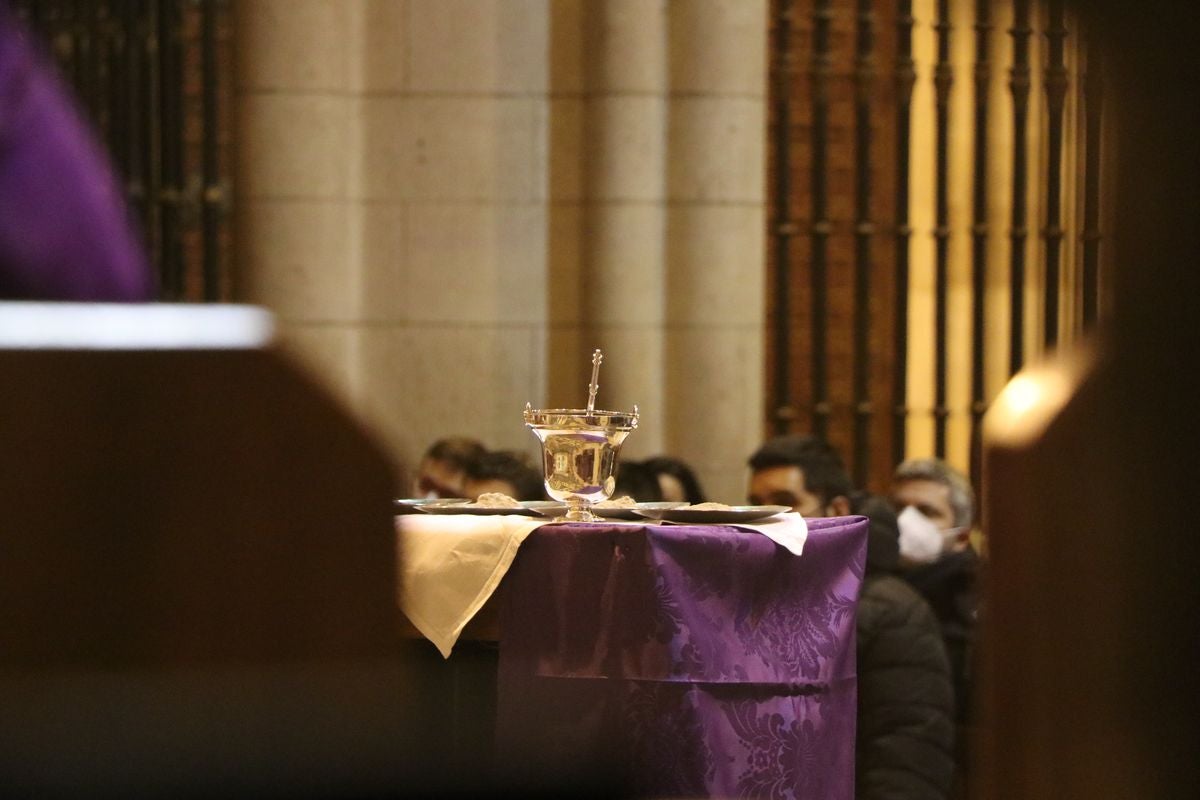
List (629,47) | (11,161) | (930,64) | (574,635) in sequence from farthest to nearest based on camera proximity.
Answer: (930,64) → (629,47) → (574,635) → (11,161)

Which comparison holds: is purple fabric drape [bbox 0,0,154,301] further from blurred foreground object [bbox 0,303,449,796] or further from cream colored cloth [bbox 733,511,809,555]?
cream colored cloth [bbox 733,511,809,555]

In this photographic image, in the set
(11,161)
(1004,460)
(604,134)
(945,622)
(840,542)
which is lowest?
(945,622)

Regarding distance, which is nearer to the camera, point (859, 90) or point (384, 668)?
point (384, 668)

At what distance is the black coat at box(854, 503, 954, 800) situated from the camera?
3.93 meters

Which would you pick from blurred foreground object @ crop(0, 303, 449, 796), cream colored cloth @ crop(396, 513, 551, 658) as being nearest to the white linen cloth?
cream colored cloth @ crop(396, 513, 551, 658)

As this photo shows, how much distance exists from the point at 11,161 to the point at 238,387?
214mm

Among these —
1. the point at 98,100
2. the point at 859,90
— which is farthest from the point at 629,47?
the point at 98,100

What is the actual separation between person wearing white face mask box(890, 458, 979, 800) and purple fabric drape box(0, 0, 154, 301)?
11.7 feet

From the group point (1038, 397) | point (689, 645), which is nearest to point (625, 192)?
point (689, 645)

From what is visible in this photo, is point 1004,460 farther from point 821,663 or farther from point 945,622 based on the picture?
point 945,622

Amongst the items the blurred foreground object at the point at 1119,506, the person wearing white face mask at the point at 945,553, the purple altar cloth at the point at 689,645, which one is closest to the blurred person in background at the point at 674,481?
the person wearing white face mask at the point at 945,553

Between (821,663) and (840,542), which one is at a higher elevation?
(840,542)

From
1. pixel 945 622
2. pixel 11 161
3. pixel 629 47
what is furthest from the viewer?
pixel 629 47

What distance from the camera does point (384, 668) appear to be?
78cm
